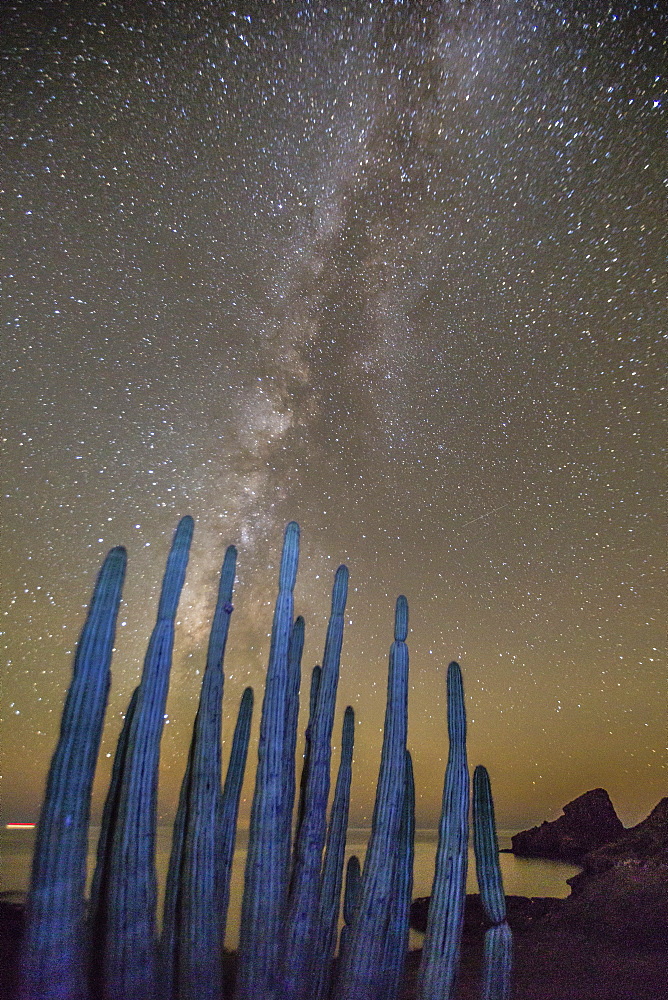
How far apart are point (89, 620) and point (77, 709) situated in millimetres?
564

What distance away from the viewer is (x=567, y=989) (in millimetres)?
8062

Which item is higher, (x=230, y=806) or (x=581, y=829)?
(x=230, y=806)

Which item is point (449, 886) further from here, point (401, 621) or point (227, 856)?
point (401, 621)

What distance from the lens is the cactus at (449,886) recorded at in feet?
12.1

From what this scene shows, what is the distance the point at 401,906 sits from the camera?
4348 mm

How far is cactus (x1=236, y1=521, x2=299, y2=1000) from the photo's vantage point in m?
3.70

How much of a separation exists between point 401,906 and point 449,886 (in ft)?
2.51

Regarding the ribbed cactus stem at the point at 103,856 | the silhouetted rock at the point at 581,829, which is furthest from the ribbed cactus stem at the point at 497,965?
the silhouetted rock at the point at 581,829

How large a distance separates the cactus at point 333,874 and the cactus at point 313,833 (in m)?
0.15

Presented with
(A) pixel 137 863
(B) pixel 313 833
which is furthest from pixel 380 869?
(A) pixel 137 863

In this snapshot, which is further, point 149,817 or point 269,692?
point 269,692

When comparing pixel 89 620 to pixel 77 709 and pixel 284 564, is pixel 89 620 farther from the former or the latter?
pixel 284 564

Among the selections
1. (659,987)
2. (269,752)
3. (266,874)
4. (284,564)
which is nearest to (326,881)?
(266,874)

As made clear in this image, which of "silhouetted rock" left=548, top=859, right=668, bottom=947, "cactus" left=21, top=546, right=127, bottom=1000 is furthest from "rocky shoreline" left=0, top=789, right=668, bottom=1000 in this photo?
"cactus" left=21, top=546, right=127, bottom=1000
